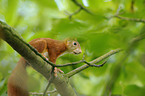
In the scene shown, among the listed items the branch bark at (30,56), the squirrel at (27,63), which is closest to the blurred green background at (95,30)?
the branch bark at (30,56)

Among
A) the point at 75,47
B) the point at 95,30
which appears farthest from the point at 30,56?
the point at 75,47

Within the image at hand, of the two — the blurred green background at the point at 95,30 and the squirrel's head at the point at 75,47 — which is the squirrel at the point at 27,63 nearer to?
the squirrel's head at the point at 75,47

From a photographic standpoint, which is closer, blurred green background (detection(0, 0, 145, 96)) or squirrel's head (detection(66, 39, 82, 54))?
blurred green background (detection(0, 0, 145, 96))

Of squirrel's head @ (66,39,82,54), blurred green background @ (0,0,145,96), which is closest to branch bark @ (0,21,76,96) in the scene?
blurred green background @ (0,0,145,96)

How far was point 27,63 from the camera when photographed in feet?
3.48

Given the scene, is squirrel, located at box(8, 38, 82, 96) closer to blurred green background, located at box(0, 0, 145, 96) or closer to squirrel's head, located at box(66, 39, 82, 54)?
squirrel's head, located at box(66, 39, 82, 54)

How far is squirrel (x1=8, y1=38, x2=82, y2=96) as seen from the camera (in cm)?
85

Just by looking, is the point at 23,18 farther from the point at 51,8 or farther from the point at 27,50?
the point at 51,8

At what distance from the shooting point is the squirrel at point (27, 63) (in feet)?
2.78

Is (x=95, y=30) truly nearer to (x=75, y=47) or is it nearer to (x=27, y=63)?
(x=27, y=63)

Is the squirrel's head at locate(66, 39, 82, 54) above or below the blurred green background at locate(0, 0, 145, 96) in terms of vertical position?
below

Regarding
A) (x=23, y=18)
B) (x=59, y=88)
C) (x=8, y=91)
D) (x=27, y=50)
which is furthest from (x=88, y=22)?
(x=8, y=91)

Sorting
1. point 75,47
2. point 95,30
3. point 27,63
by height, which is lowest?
point 75,47

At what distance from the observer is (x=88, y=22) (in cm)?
42
